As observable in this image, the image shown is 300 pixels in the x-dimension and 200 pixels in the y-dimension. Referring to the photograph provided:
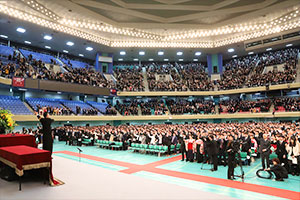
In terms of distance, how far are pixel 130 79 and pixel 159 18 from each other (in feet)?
46.9

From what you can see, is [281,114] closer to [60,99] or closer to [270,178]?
[270,178]

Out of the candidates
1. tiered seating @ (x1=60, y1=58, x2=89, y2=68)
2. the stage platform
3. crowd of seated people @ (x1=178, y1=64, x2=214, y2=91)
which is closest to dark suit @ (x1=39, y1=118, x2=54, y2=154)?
the stage platform

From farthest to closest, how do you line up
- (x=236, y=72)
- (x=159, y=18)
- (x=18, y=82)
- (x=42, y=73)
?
(x=236, y=72) → (x=159, y=18) → (x=42, y=73) → (x=18, y=82)

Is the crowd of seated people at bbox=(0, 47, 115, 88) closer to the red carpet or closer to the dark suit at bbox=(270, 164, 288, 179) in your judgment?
the red carpet

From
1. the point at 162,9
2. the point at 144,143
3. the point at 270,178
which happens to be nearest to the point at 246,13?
the point at 162,9

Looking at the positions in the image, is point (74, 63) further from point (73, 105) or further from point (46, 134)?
point (46, 134)

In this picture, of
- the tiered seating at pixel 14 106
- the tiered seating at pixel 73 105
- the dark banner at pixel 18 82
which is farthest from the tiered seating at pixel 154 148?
the tiered seating at pixel 73 105

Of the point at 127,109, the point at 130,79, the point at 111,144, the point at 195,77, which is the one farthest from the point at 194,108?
the point at 111,144

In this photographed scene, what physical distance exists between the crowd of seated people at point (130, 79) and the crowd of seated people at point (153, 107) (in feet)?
11.0

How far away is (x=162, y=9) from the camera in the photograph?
25906 mm

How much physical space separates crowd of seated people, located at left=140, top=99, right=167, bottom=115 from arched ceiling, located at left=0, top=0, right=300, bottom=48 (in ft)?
36.2

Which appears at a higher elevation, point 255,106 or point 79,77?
point 79,77

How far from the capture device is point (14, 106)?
22.8m

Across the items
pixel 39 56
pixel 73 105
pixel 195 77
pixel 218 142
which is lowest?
pixel 218 142
